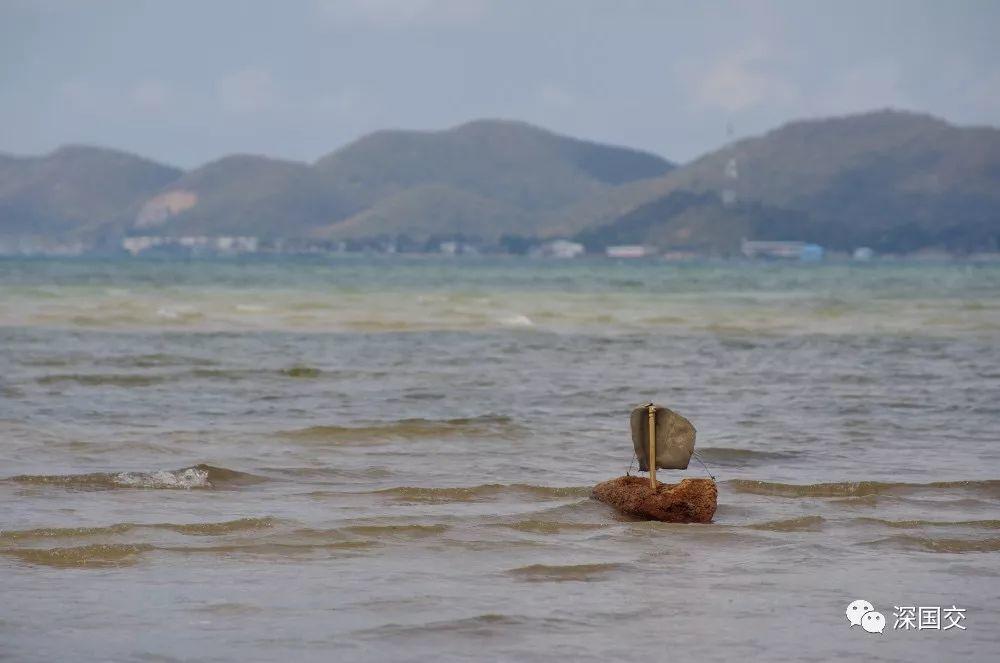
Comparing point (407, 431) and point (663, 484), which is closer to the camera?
point (663, 484)

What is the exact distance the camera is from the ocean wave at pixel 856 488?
12.1m

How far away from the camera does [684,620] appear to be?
26.1 ft

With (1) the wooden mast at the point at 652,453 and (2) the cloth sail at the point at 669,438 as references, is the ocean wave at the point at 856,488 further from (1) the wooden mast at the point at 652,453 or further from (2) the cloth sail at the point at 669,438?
(1) the wooden mast at the point at 652,453

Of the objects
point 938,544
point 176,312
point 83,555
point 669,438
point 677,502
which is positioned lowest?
point 938,544

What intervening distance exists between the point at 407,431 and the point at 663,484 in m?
5.88

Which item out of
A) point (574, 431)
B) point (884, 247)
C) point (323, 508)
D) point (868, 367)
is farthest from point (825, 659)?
point (884, 247)

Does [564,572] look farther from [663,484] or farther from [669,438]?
[669,438]

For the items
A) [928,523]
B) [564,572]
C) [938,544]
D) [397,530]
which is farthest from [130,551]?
[928,523]

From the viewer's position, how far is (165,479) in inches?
494

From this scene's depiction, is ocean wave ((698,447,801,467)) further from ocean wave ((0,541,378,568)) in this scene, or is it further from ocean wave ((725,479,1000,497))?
ocean wave ((0,541,378,568))

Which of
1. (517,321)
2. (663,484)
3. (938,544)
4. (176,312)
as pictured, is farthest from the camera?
(176,312)

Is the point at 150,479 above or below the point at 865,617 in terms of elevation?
above

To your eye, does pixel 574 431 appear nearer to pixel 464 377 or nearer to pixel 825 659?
pixel 464 377

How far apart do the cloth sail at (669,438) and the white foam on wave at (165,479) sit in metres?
Answer: 3.79
